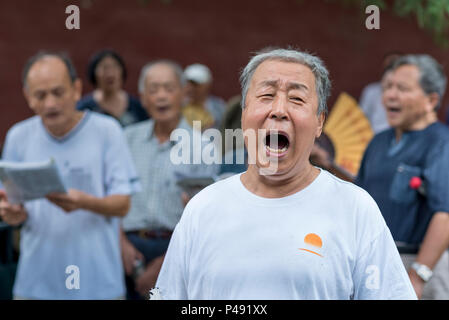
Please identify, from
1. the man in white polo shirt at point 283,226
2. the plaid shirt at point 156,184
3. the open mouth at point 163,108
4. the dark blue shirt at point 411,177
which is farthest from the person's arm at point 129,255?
the man in white polo shirt at point 283,226

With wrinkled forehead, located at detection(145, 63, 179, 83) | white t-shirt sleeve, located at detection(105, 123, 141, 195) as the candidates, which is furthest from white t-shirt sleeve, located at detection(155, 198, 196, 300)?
wrinkled forehead, located at detection(145, 63, 179, 83)

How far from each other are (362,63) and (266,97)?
5173 mm

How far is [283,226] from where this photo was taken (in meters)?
1.97

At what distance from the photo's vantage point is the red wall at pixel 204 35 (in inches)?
264

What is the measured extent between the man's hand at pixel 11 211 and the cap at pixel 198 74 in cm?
293

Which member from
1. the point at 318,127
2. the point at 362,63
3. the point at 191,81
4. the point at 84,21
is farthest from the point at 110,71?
the point at 318,127

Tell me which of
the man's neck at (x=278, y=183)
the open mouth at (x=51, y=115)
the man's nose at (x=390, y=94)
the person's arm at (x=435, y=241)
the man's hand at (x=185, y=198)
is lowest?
the person's arm at (x=435, y=241)

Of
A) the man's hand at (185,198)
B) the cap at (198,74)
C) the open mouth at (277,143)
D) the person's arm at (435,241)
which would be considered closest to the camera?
the open mouth at (277,143)

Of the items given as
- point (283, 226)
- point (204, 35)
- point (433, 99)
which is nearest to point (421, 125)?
point (433, 99)

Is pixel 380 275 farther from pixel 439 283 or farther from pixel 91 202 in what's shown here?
pixel 91 202

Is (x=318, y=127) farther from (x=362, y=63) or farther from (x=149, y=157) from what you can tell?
(x=362, y=63)

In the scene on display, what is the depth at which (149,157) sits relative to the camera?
4.42m

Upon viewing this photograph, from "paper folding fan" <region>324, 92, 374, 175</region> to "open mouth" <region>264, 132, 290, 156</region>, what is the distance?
302 centimetres

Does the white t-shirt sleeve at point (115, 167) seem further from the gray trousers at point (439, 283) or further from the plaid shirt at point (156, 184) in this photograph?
the gray trousers at point (439, 283)
